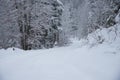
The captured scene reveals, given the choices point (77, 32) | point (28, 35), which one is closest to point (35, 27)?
point (28, 35)

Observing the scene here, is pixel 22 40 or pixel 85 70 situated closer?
pixel 85 70

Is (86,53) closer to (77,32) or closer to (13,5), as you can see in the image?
(13,5)

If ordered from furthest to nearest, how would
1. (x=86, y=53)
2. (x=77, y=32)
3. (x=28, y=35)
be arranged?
(x=77, y=32)
(x=28, y=35)
(x=86, y=53)

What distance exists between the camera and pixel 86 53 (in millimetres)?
3152

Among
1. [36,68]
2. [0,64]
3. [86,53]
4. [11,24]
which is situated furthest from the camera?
[11,24]

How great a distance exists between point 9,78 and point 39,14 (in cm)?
826

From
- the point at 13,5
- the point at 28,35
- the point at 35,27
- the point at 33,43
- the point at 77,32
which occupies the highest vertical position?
the point at 13,5

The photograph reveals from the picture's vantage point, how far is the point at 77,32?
41.4 metres

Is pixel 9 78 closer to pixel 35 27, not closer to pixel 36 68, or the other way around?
pixel 36 68

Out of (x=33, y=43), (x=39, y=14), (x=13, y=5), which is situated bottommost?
(x=33, y=43)

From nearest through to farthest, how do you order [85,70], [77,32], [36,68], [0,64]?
1. [85,70]
2. [36,68]
3. [0,64]
4. [77,32]

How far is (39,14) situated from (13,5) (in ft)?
6.84

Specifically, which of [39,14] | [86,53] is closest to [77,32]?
[39,14]

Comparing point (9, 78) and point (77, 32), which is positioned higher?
point (9, 78)
